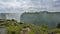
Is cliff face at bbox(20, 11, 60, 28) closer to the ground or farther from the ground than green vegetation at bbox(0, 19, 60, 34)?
farther from the ground

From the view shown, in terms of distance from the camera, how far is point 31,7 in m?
2.35

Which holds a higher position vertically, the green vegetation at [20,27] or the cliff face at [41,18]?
the cliff face at [41,18]

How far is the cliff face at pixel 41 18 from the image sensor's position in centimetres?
231

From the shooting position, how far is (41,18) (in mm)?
2344

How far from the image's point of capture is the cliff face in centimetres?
231

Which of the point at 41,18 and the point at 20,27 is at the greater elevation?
the point at 41,18

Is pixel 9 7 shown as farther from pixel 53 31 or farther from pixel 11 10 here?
pixel 53 31

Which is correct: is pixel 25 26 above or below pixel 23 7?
below

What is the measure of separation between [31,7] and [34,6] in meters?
0.05

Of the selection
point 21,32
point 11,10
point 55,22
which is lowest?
point 21,32

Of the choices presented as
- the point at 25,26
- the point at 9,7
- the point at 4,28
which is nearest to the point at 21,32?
the point at 25,26

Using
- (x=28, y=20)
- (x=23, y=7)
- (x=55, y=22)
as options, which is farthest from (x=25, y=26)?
(x=55, y=22)

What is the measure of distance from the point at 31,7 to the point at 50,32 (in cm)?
46

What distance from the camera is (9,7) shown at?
7.78ft
